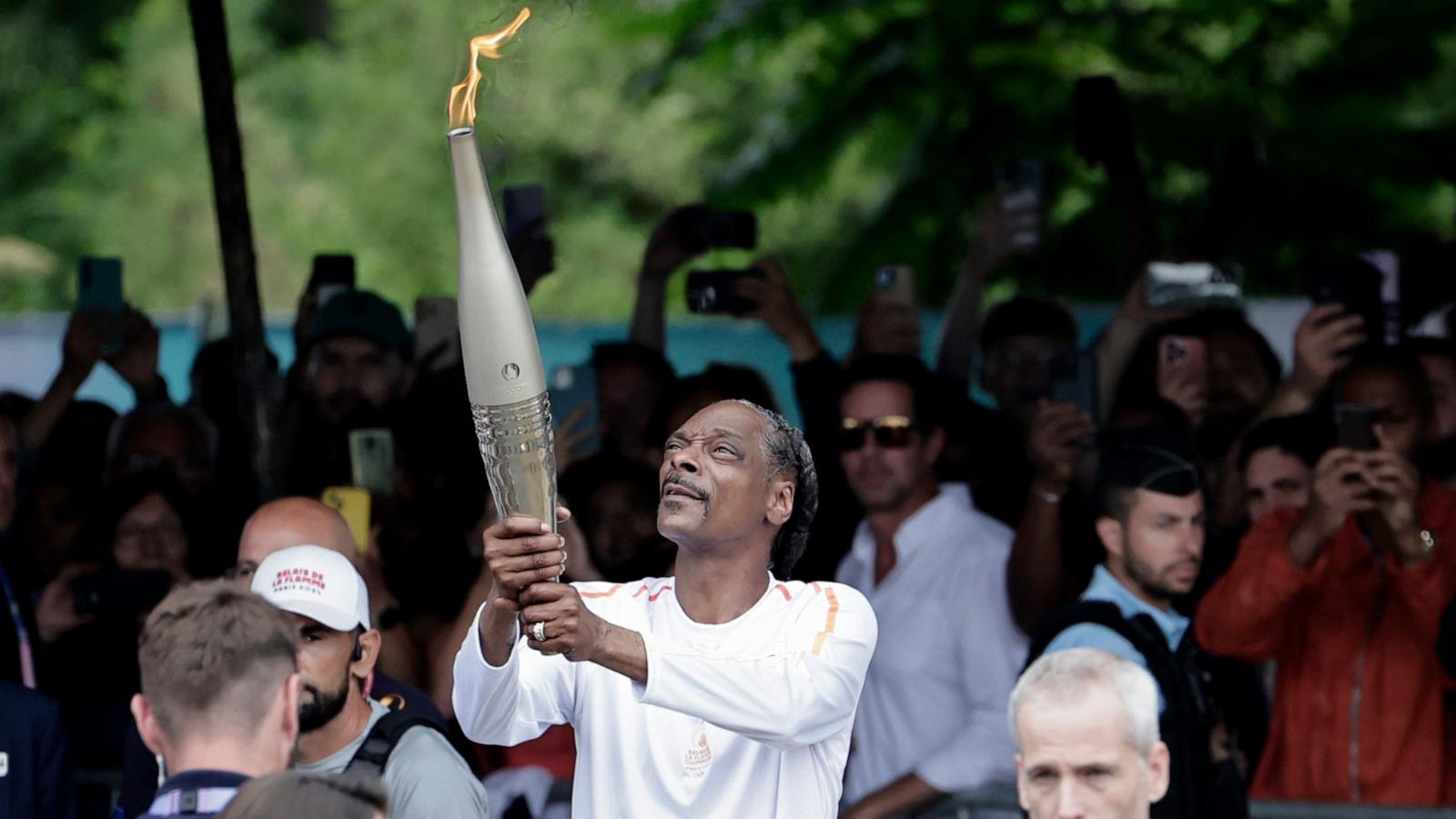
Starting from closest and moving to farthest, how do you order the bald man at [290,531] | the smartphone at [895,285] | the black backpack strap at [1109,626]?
the bald man at [290,531]
the black backpack strap at [1109,626]
the smartphone at [895,285]

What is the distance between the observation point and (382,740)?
4645 mm

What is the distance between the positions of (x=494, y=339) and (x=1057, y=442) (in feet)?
9.27

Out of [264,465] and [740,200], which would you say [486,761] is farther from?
[740,200]

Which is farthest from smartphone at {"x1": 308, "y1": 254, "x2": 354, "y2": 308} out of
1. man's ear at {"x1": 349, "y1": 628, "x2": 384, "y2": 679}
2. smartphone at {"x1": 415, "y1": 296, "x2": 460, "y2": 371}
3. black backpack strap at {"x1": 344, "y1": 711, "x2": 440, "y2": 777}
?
black backpack strap at {"x1": 344, "y1": 711, "x2": 440, "y2": 777}

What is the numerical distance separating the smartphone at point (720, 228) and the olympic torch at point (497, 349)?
3748 millimetres

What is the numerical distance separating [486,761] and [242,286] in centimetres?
161

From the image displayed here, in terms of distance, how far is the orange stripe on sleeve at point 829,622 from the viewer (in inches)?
172

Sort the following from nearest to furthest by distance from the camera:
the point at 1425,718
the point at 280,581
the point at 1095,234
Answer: the point at 280,581 < the point at 1425,718 < the point at 1095,234

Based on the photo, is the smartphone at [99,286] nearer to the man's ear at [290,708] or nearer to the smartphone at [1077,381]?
the smartphone at [1077,381]

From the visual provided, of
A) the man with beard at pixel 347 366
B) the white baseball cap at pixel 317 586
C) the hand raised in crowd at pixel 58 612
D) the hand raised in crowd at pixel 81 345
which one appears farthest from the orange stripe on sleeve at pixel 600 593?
the hand raised in crowd at pixel 81 345

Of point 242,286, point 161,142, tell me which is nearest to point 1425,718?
point 242,286

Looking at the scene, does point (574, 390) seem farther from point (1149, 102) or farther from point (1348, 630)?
point (1149, 102)

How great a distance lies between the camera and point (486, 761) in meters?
6.43

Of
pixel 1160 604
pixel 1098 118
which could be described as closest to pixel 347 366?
pixel 1098 118
